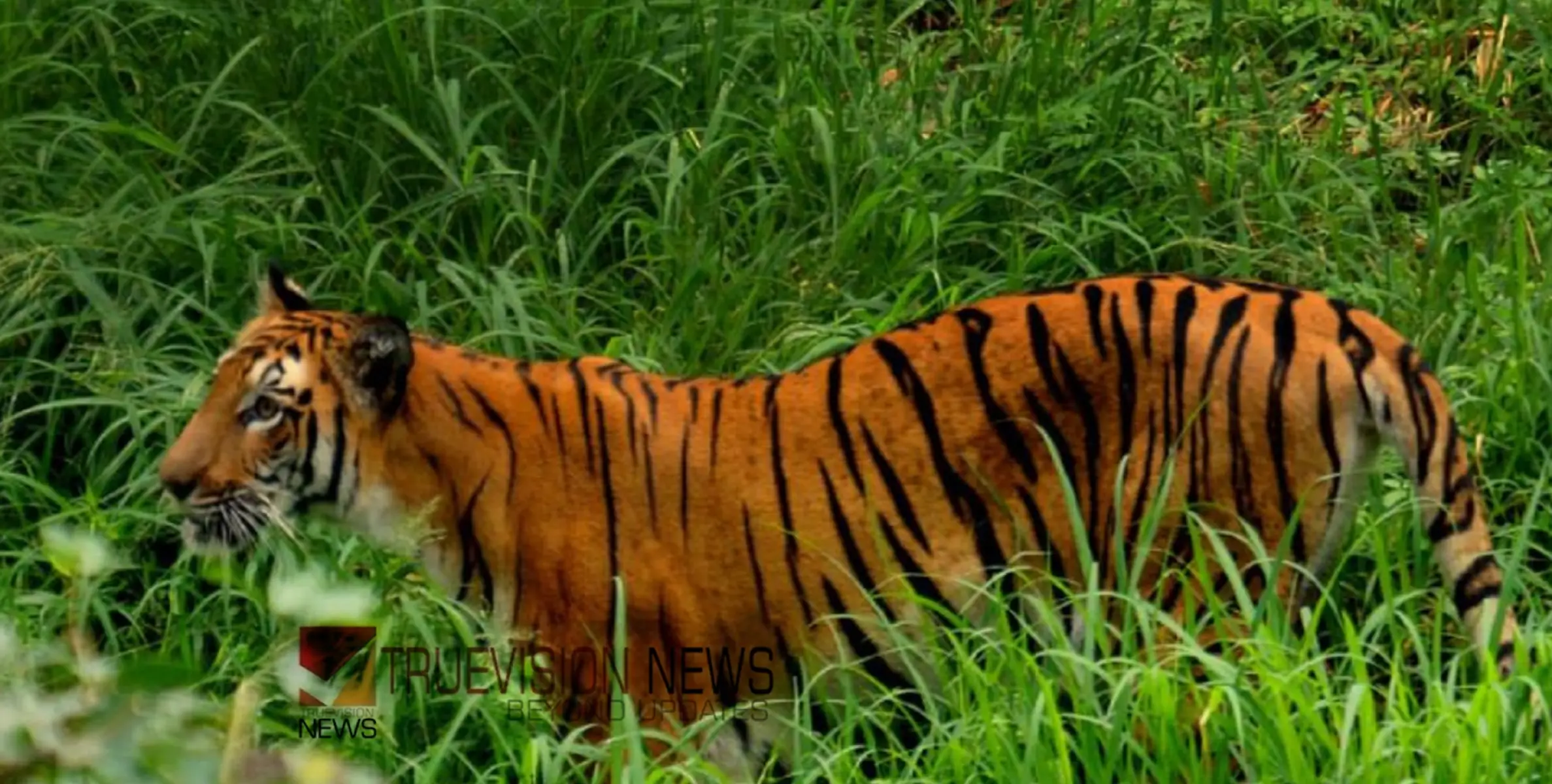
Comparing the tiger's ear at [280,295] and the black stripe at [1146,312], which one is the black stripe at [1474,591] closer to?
the black stripe at [1146,312]

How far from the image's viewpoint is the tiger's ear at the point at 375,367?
3.91 meters

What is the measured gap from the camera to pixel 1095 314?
393cm

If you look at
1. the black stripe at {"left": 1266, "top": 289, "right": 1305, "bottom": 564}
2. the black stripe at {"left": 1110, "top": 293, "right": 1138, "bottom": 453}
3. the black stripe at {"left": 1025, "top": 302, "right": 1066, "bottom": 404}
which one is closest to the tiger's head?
the black stripe at {"left": 1025, "top": 302, "right": 1066, "bottom": 404}

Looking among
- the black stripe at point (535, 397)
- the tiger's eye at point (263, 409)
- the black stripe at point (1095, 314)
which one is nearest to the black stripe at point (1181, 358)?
the black stripe at point (1095, 314)

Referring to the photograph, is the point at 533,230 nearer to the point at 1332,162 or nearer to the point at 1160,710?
the point at 1332,162

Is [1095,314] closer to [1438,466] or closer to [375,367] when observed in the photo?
[1438,466]

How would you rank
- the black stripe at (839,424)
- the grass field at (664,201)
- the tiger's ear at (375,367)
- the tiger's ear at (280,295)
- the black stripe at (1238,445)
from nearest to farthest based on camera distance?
the black stripe at (1238,445), the tiger's ear at (375,367), the black stripe at (839,424), the tiger's ear at (280,295), the grass field at (664,201)

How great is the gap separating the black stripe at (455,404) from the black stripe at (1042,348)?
0.87 m

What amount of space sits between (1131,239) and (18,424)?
7.46 feet

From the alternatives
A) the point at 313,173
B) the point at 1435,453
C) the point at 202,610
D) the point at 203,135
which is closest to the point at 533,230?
the point at 313,173

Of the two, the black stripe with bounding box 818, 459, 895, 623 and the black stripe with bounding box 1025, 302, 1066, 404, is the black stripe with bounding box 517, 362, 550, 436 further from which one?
the black stripe with bounding box 1025, 302, 1066, 404

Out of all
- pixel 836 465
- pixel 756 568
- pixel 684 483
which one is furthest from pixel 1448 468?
pixel 684 483

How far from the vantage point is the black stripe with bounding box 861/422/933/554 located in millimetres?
3969

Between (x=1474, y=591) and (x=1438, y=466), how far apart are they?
19 centimetres
